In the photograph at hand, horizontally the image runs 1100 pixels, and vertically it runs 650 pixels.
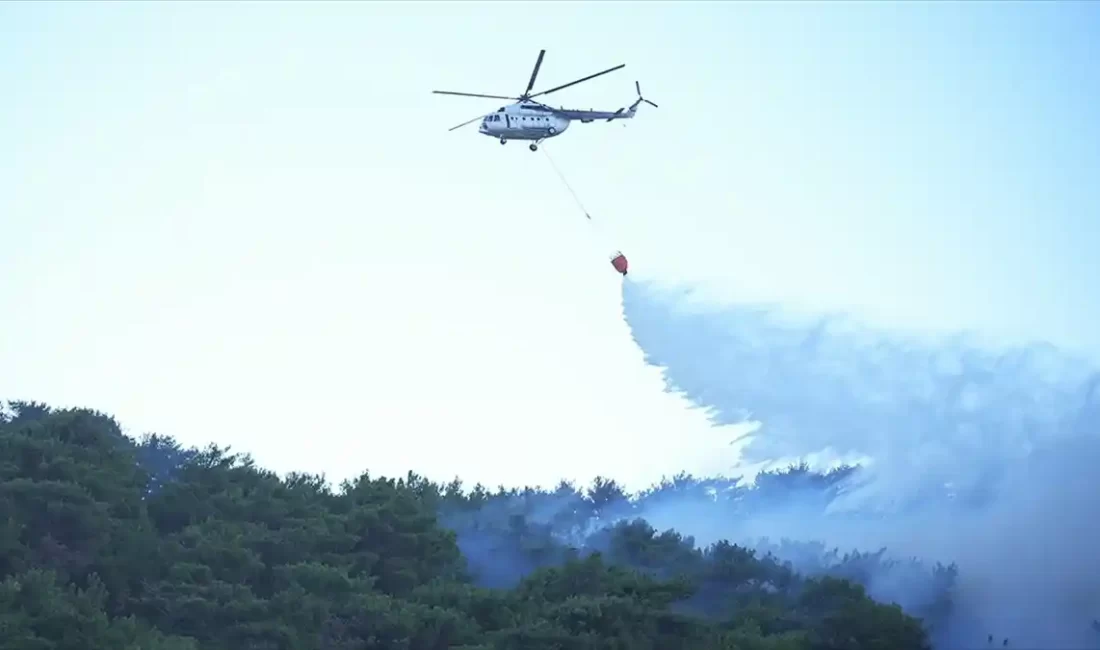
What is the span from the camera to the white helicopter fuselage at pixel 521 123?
46.6m

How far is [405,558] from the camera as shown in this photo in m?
51.0

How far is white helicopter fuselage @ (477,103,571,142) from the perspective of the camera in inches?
1834

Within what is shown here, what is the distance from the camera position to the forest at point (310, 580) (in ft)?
141

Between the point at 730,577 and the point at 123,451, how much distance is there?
2002 centimetres

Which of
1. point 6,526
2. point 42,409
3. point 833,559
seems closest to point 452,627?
point 6,526

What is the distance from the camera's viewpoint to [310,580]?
46.9 m

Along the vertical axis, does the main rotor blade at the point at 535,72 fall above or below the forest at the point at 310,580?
above

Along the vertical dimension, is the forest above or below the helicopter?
below

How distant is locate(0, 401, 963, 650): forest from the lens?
1697 inches

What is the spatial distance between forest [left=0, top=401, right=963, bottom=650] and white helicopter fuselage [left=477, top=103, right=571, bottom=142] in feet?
41.1

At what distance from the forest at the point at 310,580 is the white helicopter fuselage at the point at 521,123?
12.5m

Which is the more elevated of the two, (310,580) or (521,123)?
(521,123)

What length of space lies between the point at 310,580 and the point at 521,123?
14.7m

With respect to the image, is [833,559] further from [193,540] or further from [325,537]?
[193,540]
